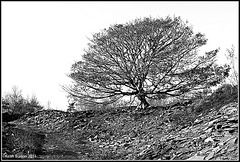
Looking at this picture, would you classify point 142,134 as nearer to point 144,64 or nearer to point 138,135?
point 138,135

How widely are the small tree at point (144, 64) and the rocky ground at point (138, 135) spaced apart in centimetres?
95

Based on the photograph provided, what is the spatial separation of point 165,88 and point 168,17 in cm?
278

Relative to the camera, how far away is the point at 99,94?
10.5 m

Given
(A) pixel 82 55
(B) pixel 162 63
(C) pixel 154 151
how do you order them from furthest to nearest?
(A) pixel 82 55, (B) pixel 162 63, (C) pixel 154 151

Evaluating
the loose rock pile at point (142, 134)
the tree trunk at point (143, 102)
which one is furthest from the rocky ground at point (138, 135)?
the tree trunk at point (143, 102)

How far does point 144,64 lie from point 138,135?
3175mm

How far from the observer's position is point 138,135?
7.91m

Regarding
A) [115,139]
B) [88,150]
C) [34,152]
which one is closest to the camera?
[34,152]

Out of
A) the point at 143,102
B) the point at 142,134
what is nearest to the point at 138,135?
the point at 142,134

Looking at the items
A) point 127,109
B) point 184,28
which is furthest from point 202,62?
point 127,109

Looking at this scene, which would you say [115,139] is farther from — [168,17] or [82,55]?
[168,17]

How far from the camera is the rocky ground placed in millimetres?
5145

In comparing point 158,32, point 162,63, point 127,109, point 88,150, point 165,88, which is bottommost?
point 88,150

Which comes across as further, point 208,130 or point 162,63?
point 162,63
